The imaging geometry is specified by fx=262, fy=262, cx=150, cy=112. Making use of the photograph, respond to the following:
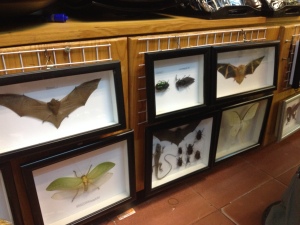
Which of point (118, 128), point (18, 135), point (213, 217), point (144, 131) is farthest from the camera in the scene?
point (213, 217)

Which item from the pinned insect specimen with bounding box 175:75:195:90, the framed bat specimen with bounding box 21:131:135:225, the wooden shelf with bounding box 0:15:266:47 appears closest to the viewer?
the wooden shelf with bounding box 0:15:266:47

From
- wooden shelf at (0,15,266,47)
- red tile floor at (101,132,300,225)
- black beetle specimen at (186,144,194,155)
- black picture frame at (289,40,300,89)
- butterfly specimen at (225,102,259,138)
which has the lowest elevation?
red tile floor at (101,132,300,225)

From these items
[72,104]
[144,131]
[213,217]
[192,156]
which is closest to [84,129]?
[72,104]

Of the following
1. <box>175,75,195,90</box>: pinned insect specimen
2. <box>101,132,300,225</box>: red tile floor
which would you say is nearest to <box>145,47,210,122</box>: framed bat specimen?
<box>175,75,195,90</box>: pinned insect specimen

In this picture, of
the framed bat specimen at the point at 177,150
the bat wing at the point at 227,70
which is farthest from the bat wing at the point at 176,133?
the bat wing at the point at 227,70

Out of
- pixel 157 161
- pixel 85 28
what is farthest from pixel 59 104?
pixel 157 161

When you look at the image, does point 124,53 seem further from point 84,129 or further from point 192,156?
point 192,156

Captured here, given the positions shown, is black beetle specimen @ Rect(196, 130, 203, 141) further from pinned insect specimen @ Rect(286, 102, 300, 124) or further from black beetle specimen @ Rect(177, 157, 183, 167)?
pinned insect specimen @ Rect(286, 102, 300, 124)
